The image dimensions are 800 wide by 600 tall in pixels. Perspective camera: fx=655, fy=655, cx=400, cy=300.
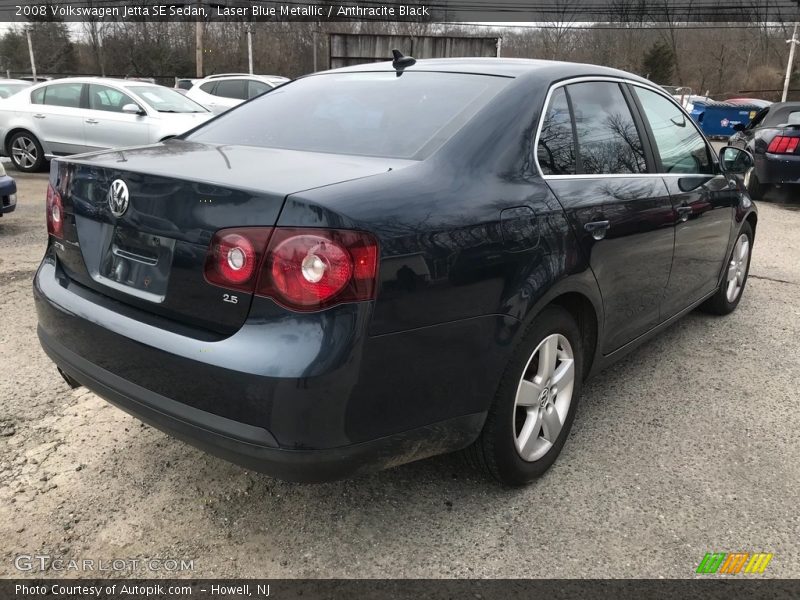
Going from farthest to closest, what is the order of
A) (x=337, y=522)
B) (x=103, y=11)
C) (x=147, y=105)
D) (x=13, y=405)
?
1. (x=103, y=11)
2. (x=147, y=105)
3. (x=13, y=405)
4. (x=337, y=522)

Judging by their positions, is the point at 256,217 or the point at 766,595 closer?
the point at 256,217

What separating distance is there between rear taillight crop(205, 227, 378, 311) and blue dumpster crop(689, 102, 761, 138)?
26.0m

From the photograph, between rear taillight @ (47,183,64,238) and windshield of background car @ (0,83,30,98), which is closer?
rear taillight @ (47,183,64,238)

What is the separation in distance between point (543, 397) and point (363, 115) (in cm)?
133

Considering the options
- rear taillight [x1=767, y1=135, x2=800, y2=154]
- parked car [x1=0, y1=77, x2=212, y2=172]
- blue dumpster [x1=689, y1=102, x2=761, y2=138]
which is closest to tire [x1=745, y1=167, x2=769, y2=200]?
rear taillight [x1=767, y1=135, x2=800, y2=154]

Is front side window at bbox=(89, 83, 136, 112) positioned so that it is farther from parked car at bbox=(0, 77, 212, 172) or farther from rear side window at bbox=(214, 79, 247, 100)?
rear side window at bbox=(214, 79, 247, 100)

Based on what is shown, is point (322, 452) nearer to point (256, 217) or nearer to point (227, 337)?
point (227, 337)

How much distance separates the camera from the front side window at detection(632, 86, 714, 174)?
3.36 meters

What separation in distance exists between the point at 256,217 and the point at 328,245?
0.23 meters

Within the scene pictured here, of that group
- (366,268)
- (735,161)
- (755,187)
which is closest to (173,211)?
(366,268)

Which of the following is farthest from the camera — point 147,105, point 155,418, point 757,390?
point 147,105

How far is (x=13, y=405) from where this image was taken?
314 centimetres

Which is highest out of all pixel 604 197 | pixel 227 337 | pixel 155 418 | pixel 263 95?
pixel 263 95

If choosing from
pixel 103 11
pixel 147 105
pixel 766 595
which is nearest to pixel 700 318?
pixel 766 595
